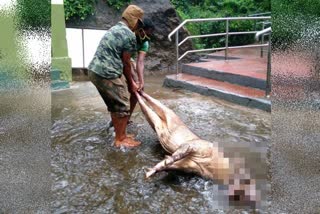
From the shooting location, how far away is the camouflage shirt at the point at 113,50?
4.46 meters

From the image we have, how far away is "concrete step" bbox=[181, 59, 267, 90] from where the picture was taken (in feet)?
24.7

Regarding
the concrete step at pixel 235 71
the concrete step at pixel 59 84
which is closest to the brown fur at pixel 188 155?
the concrete step at pixel 235 71

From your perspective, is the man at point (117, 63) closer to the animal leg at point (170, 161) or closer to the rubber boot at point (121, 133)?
the rubber boot at point (121, 133)

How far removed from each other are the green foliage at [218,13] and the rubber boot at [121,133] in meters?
9.33

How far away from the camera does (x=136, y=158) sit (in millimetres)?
4488

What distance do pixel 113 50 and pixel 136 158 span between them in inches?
45.8

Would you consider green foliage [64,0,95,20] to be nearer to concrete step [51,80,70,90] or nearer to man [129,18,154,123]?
concrete step [51,80,70,90]

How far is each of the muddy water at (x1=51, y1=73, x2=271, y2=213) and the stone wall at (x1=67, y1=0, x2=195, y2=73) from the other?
4.10 meters

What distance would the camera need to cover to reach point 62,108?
262 inches

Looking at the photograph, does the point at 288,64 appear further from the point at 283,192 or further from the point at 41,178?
the point at 41,178

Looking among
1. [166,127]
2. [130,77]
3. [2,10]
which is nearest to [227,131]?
[166,127]

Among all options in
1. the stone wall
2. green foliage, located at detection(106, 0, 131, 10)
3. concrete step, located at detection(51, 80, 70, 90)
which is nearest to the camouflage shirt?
concrete step, located at detection(51, 80, 70, 90)

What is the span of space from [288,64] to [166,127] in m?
Result: 3.12

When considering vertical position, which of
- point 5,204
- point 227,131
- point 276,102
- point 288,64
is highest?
point 288,64
